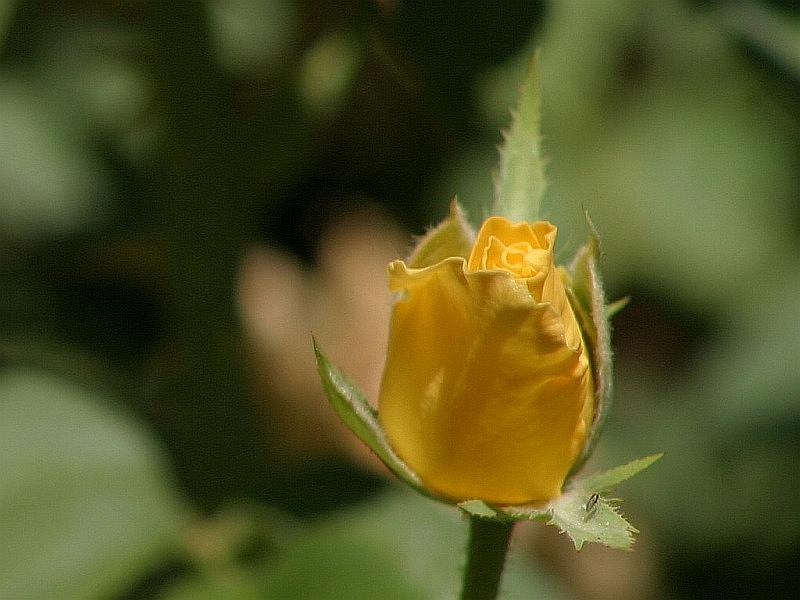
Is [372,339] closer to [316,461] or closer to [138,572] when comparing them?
[316,461]

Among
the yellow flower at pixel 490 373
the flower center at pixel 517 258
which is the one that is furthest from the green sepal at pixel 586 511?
the flower center at pixel 517 258

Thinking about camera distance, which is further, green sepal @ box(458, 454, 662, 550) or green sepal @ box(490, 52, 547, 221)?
green sepal @ box(490, 52, 547, 221)

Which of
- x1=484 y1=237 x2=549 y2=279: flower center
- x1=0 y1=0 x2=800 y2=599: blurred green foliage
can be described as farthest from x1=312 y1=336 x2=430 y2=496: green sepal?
x1=0 y1=0 x2=800 y2=599: blurred green foliage

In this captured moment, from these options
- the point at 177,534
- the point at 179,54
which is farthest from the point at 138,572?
the point at 179,54

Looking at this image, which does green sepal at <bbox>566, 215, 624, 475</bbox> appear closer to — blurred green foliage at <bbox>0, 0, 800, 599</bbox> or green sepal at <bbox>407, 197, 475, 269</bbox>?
green sepal at <bbox>407, 197, 475, 269</bbox>

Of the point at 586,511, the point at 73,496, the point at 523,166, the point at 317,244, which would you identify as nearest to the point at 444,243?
the point at 523,166

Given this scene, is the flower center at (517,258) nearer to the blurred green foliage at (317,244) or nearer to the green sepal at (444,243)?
the green sepal at (444,243)

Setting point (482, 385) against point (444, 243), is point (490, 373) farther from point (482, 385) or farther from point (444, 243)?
point (444, 243)
